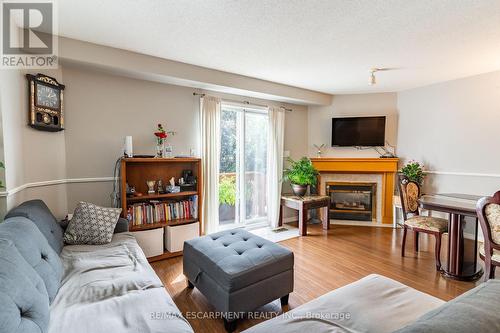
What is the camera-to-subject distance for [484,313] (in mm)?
715

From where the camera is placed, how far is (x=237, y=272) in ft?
5.88

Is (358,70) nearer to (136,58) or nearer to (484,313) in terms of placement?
(136,58)

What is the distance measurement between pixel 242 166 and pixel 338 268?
210 centimetres

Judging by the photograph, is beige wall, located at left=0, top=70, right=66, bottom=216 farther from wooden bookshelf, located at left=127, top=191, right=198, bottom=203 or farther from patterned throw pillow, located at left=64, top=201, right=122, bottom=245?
wooden bookshelf, located at left=127, top=191, right=198, bottom=203

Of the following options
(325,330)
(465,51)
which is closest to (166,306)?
(325,330)

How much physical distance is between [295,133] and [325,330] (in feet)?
13.4

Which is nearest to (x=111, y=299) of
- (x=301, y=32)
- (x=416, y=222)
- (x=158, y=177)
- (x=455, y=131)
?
(x=158, y=177)

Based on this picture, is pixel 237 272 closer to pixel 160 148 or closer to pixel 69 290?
pixel 69 290

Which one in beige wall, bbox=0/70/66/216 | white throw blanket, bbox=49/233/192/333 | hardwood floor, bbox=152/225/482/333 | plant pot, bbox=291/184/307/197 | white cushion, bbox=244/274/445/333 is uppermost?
beige wall, bbox=0/70/66/216

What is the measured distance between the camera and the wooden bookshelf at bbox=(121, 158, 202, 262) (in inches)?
116

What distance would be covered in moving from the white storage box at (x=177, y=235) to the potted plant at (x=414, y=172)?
3497 mm

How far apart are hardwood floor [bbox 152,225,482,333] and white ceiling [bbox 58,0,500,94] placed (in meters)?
2.40

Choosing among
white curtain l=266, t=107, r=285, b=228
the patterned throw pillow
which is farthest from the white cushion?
white curtain l=266, t=107, r=285, b=228

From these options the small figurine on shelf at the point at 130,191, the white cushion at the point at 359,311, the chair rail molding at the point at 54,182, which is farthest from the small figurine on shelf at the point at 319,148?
the white cushion at the point at 359,311
